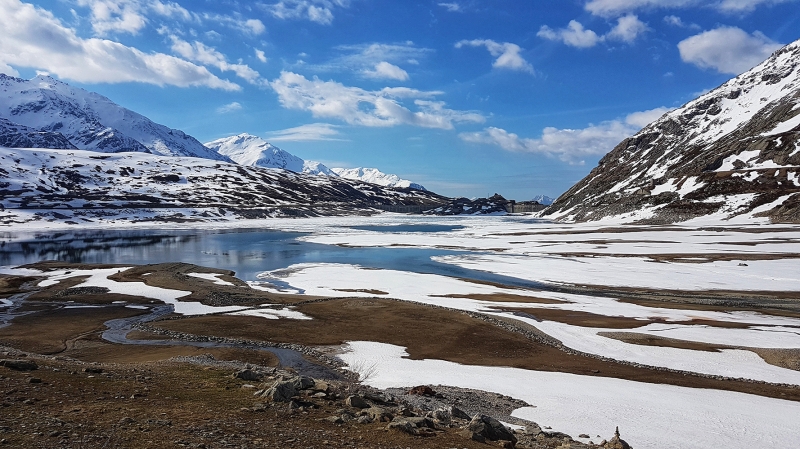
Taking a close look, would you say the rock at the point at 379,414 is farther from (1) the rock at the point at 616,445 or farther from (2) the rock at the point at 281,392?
(1) the rock at the point at 616,445

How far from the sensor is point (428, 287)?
55469 mm

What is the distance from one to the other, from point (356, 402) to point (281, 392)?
8.28 feet

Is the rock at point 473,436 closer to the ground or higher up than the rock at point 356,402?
closer to the ground

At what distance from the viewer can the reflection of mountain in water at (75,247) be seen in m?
84.5

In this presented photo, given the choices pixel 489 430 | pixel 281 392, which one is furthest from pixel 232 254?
pixel 489 430

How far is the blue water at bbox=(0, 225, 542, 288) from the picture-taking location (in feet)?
242

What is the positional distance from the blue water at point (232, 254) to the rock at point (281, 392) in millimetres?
46913

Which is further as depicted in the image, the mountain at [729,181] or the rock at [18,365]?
the mountain at [729,181]

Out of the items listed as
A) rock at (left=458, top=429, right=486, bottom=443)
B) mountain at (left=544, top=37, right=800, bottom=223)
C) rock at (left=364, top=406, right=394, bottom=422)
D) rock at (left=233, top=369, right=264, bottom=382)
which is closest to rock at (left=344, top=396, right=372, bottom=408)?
rock at (left=364, top=406, right=394, bottom=422)

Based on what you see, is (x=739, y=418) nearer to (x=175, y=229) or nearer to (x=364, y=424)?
(x=364, y=424)

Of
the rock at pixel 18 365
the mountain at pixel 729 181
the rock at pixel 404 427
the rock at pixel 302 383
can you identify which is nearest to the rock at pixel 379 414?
the rock at pixel 404 427

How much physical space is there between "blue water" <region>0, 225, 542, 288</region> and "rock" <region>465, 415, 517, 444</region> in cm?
4559

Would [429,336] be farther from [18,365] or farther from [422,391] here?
[18,365]

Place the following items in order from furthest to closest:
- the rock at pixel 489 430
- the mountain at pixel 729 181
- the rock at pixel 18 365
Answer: the mountain at pixel 729 181 < the rock at pixel 18 365 < the rock at pixel 489 430
